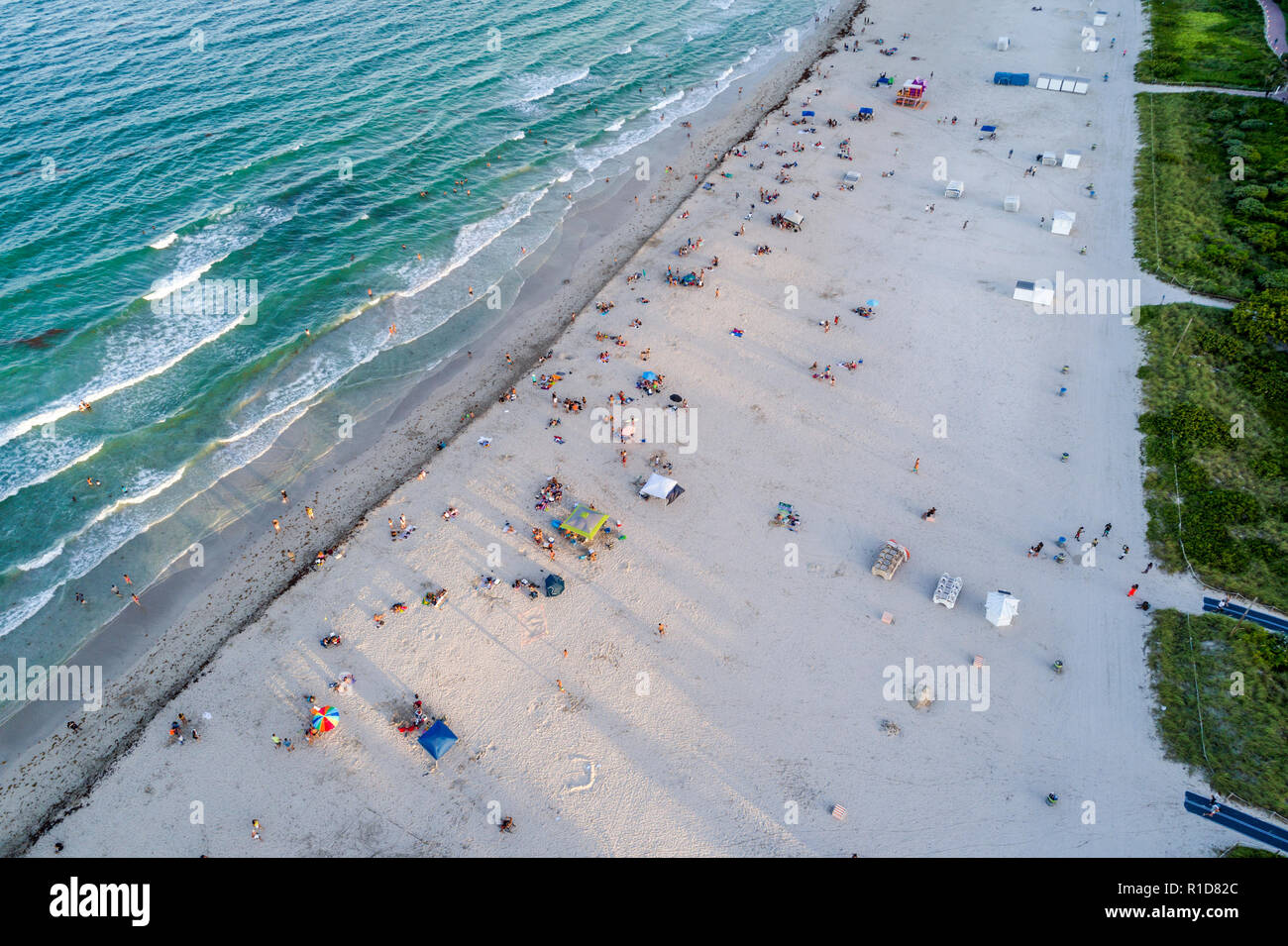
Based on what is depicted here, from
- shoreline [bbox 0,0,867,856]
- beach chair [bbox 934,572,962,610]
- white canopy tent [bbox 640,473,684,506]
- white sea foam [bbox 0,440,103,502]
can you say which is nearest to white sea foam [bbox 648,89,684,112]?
shoreline [bbox 0,0,867,856]

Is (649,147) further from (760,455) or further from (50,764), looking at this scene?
(50,764)

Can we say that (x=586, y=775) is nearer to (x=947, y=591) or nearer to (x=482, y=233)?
(x=947, y=591)

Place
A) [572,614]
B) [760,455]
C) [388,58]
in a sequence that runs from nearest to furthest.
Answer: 1. [572,614]
2. [760,455]
3. [388,58]

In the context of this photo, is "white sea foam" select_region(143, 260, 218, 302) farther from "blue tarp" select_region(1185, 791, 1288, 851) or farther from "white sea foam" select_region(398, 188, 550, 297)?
"blue tarp" select_region(1185, 791, 1288, 851)

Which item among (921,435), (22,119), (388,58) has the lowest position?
(921,435)

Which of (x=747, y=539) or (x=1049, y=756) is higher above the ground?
(x=747, y=539)

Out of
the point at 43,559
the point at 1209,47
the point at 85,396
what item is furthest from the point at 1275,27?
the point at 43,559
